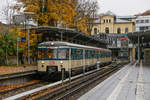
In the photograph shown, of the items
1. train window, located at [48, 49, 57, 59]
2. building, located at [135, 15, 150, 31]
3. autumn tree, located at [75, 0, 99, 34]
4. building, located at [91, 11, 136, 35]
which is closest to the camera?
train window, located at [48, 49, 57, 59]

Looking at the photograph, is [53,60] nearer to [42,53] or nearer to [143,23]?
[42,53]

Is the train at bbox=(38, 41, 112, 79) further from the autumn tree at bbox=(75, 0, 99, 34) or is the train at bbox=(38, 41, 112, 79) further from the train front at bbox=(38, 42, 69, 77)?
the autumn tree at bbox=(75, 0, 99, 34)

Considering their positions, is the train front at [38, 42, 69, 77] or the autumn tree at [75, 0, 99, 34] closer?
the train front at [38, 42, 69, 77]

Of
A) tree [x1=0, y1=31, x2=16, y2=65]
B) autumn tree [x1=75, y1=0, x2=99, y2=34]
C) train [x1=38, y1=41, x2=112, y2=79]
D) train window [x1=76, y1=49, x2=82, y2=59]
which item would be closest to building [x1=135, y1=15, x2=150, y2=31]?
autumn tree [x1=75, y1=0, x2=99, y2=34]

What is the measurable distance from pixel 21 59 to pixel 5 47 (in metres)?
3.83

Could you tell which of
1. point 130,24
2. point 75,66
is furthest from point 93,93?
point 130,24

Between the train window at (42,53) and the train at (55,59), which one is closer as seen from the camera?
the train at (55,59)

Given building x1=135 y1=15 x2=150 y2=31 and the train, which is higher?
building x1=135 y1=15 x2=150 y2=31

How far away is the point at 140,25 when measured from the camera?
227 feet

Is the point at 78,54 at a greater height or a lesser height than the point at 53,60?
greater

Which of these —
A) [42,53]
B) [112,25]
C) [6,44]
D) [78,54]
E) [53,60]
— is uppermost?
[112,25]

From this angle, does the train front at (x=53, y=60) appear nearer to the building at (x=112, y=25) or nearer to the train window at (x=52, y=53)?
the train window at (x=52, y=53)

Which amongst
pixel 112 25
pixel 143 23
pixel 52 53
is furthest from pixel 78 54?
pixel 143 23

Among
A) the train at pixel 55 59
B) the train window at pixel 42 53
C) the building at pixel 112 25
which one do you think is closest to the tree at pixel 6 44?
the train window at pixel 42 53
